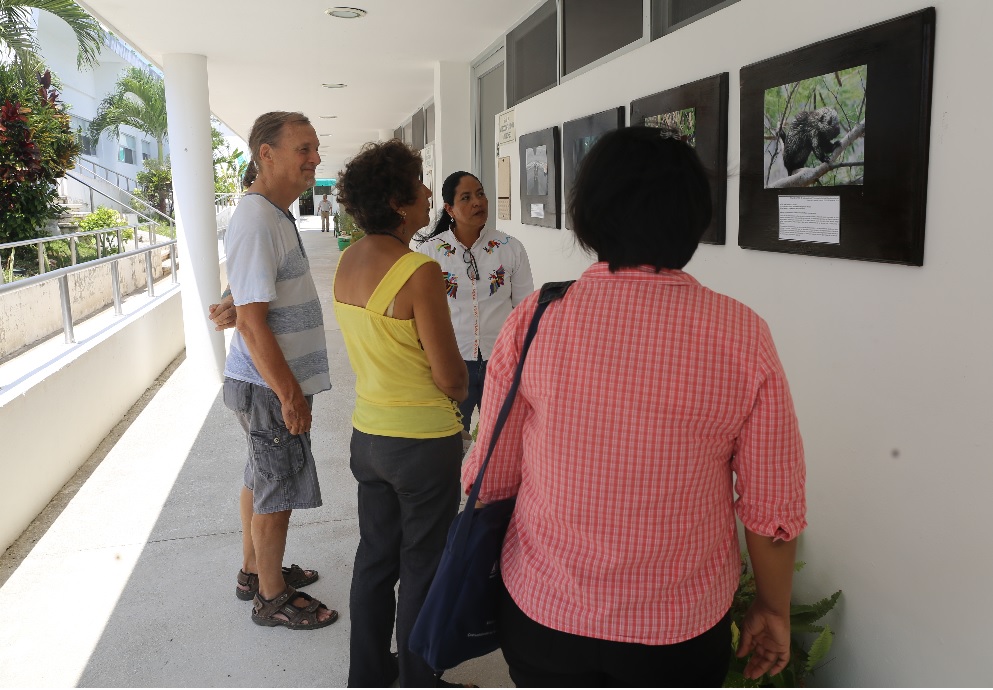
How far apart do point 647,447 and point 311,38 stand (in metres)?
5.93

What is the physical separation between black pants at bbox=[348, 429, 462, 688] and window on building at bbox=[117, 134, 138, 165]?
36.1 meters

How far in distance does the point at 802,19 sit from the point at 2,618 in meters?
3.40

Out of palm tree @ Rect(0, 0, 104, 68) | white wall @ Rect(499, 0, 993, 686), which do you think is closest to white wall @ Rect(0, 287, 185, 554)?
white wall @ Rect(499, 0, 993, 686)

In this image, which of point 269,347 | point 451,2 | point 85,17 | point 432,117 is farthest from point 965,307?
point 85,17

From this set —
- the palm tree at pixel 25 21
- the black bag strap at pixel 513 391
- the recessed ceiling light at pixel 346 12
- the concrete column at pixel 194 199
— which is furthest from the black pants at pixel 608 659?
the palm tree at pixel 25 21

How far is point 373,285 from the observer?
2.00 meters

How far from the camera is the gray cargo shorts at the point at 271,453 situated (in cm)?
→ 254

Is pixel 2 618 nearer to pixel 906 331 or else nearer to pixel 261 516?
pixel 261 516

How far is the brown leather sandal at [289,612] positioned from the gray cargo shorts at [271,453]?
387 mm

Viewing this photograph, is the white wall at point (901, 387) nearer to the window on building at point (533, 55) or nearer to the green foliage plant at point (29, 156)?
the window on building at point (533, 55)

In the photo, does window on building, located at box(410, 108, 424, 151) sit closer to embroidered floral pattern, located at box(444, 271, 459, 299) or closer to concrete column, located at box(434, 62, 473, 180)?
concrete column, located at box(434, 62, 473, 180)

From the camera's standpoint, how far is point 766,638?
1.28m

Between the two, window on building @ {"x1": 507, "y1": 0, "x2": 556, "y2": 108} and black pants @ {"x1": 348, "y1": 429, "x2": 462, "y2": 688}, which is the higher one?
window on building @ {"x1": 507, "y1": 0, "x2": 556, "y2": 108}

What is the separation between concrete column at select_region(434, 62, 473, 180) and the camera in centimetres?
731
